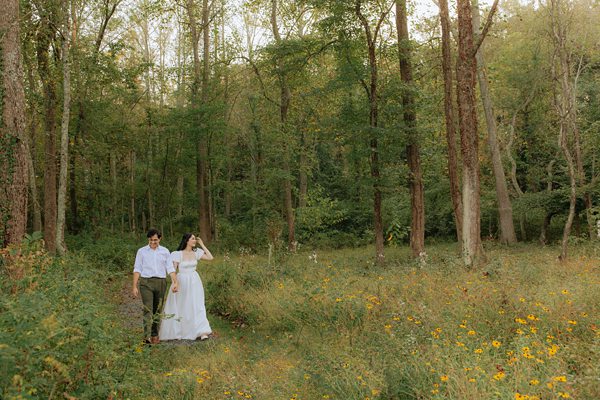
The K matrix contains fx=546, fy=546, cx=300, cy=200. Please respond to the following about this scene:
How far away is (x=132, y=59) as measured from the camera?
33125 millimetres

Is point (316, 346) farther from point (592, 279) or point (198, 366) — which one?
point (592, 279)

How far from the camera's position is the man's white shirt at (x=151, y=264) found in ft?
30.1

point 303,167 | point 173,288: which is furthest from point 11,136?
point 303,167

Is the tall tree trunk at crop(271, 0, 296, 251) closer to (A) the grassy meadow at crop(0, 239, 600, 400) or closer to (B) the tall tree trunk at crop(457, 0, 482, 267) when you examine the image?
(B) the tall tree trunk at crop(457, 0, 482, 267)

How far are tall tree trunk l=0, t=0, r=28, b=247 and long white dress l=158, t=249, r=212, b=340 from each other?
2.82 m

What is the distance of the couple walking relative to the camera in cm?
921

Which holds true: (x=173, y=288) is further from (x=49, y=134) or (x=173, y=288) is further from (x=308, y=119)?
(x=308, y=119)

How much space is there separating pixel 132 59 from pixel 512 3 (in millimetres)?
23173

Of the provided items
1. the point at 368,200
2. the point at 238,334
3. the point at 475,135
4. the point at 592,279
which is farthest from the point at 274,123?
the point at 592,279

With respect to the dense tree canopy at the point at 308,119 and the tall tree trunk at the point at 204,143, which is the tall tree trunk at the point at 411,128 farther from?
the tall tree trunk at the point at 204,143

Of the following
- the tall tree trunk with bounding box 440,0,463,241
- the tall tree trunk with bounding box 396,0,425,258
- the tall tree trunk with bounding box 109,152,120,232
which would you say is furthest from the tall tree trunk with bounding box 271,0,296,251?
the tall tree trunk with bounding box 109,152,120,232

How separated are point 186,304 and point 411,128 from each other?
957 cm

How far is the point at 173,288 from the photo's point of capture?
372 inches

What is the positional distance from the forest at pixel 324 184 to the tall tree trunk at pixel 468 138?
2.0 inches
